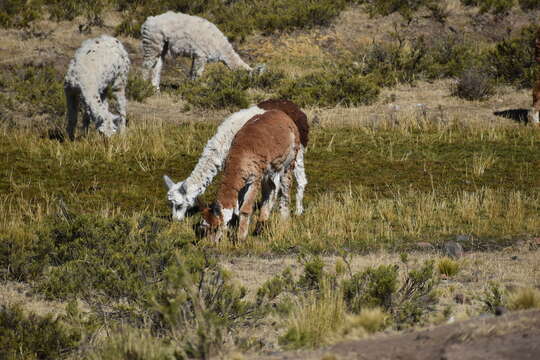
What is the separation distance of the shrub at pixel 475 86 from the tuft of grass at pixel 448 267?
13.0 m

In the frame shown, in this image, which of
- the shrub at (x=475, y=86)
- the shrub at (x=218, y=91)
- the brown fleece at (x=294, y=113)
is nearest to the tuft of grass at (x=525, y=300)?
the brown fleece at (x=294, y=113)

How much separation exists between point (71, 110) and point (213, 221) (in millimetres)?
7802

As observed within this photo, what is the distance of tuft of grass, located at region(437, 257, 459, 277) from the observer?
876 cm

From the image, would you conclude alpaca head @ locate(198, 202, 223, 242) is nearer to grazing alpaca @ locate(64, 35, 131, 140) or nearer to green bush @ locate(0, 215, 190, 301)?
green bush @ locate(0, 215, 190, 301)

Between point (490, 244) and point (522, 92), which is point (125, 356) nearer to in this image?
point (490, 244)

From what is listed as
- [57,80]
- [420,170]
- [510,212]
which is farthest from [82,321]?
[57,80]

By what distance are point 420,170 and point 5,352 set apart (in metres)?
9.40

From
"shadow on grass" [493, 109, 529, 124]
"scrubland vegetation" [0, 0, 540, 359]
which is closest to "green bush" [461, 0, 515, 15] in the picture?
"scrubland vegetation" [0, 0, 540, 359]

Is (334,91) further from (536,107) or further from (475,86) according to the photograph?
(536,107)

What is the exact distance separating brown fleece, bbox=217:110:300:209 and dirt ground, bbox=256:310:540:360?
4.26m

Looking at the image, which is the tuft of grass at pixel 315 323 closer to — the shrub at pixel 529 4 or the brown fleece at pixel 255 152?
the brown fleece at pixel 255 152

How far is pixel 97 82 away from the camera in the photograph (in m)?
15.9

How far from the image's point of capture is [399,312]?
284 inches

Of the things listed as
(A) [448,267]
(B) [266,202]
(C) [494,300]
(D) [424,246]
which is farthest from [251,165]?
(C) [494,300]
